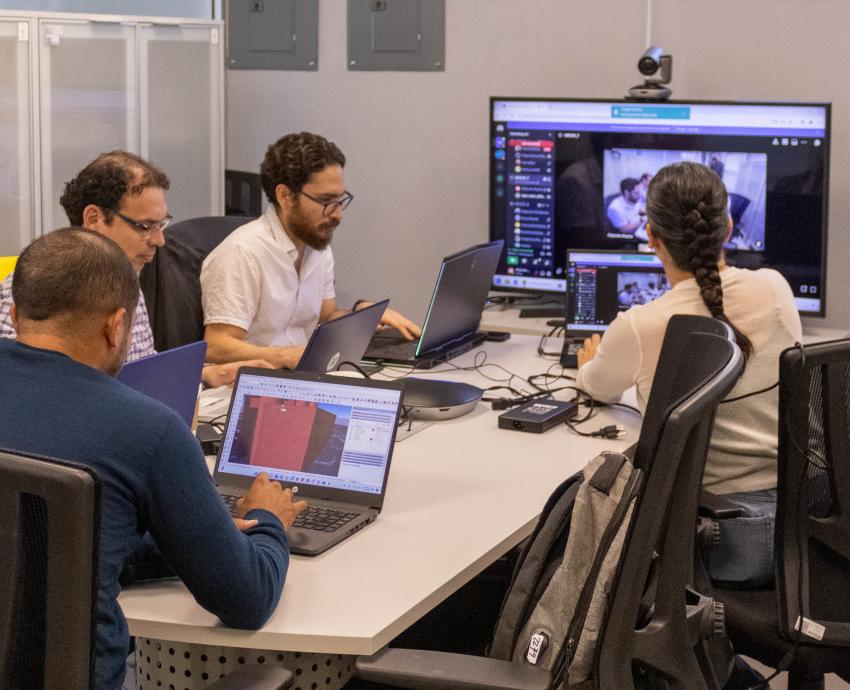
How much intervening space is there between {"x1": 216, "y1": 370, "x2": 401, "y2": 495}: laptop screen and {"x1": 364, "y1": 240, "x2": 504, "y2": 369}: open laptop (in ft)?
3.33

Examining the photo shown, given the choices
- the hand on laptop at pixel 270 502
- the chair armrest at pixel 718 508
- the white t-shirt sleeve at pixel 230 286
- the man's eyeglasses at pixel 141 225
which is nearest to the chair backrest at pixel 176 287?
the white t-shirt sleeve at pixel 230 286

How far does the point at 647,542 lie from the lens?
150 centimetres

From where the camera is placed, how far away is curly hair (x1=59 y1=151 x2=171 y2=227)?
2.83m

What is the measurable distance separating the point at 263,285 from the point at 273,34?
184 centimetres

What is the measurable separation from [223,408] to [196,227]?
89 cm

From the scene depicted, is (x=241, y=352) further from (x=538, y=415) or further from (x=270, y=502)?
(x=270, y=502)

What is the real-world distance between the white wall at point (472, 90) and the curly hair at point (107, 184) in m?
2.06

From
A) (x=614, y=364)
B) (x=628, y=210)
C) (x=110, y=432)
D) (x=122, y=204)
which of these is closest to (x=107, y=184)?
(x=122, y=204)

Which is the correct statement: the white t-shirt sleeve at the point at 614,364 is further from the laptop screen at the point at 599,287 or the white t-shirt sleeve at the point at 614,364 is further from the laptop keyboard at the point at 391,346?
the laptop keyboard at the point at 391,346

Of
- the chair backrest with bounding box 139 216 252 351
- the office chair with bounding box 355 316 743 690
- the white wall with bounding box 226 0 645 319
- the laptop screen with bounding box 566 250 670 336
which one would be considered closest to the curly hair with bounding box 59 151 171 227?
the chair backrest with bounding box 139 216 252 351

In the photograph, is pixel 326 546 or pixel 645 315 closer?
pixel 326 546

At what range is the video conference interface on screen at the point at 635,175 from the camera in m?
3.89

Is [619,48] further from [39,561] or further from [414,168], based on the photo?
[39,561]

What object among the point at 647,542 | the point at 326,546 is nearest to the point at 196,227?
the point at 326,546
